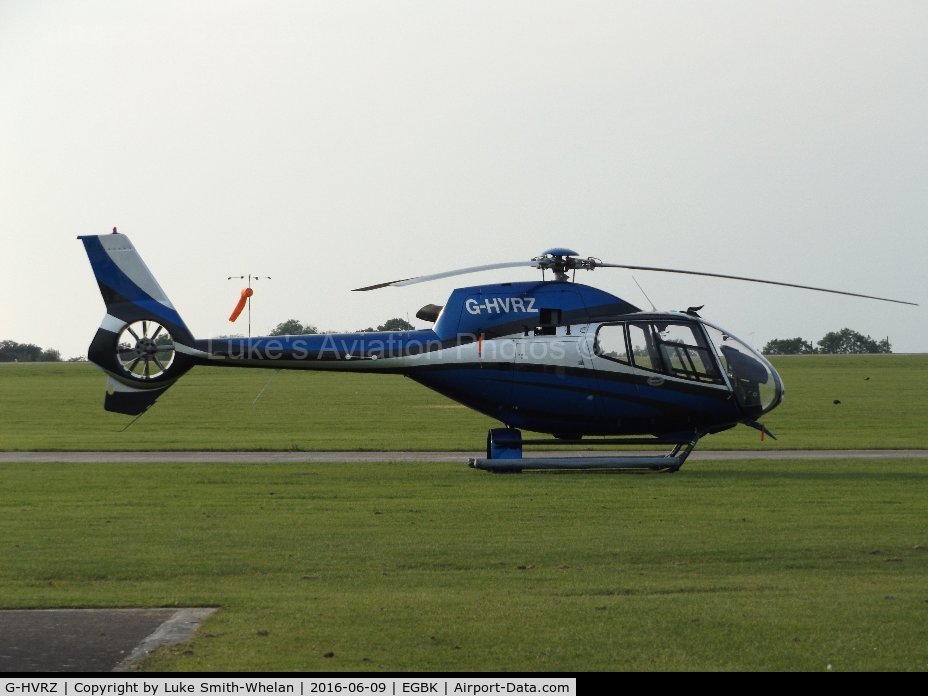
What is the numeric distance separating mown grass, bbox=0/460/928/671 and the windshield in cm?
165

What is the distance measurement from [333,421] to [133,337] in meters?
19.3

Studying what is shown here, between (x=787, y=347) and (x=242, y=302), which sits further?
(x=787, y=347)

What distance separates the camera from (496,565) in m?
13.6

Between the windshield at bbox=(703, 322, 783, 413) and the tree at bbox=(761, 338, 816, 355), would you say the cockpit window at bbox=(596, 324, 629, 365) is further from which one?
the tree at bbox=(761, 338, 816, 355)

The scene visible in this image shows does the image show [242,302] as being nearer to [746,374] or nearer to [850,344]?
[746,374]

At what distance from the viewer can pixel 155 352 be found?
81.2 ft

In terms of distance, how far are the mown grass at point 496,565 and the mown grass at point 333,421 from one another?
940 centimetres

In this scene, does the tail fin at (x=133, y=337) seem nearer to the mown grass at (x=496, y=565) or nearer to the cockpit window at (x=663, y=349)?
the mown grass at (x=496, y=565)

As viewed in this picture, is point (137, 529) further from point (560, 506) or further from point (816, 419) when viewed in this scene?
point (816, 419)

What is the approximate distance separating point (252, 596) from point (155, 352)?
1370 centimetres

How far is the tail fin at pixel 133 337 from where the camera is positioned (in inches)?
973
